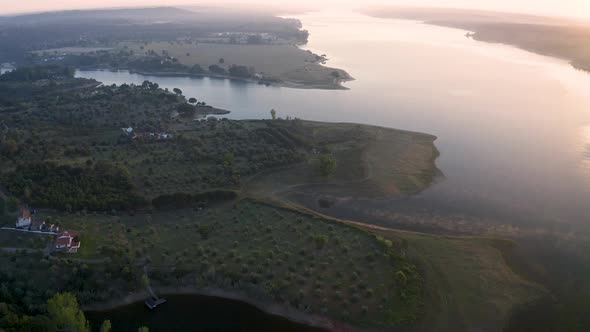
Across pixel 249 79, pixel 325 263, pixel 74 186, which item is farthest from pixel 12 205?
pixel 249 79

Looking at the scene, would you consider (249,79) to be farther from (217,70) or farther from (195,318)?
(195,318)

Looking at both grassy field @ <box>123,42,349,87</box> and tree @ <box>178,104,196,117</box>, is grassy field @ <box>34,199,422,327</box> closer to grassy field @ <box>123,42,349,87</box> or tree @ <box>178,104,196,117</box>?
tree @ <box>178,104,196,117</box>

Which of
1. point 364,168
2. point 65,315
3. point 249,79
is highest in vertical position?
point 249,79

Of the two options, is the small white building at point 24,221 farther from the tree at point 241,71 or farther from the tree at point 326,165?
the tree at point 241,71

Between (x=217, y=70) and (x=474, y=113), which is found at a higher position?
(x=217, y=70)

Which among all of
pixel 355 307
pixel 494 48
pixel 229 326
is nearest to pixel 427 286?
pixel 355 307

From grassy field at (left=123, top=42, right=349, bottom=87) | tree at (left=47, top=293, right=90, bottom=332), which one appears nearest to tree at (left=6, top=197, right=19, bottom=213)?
tree at (left=47, top=293, right=90, bottom=332)

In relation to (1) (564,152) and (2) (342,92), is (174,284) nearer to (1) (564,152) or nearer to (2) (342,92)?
(1) (564,152)
